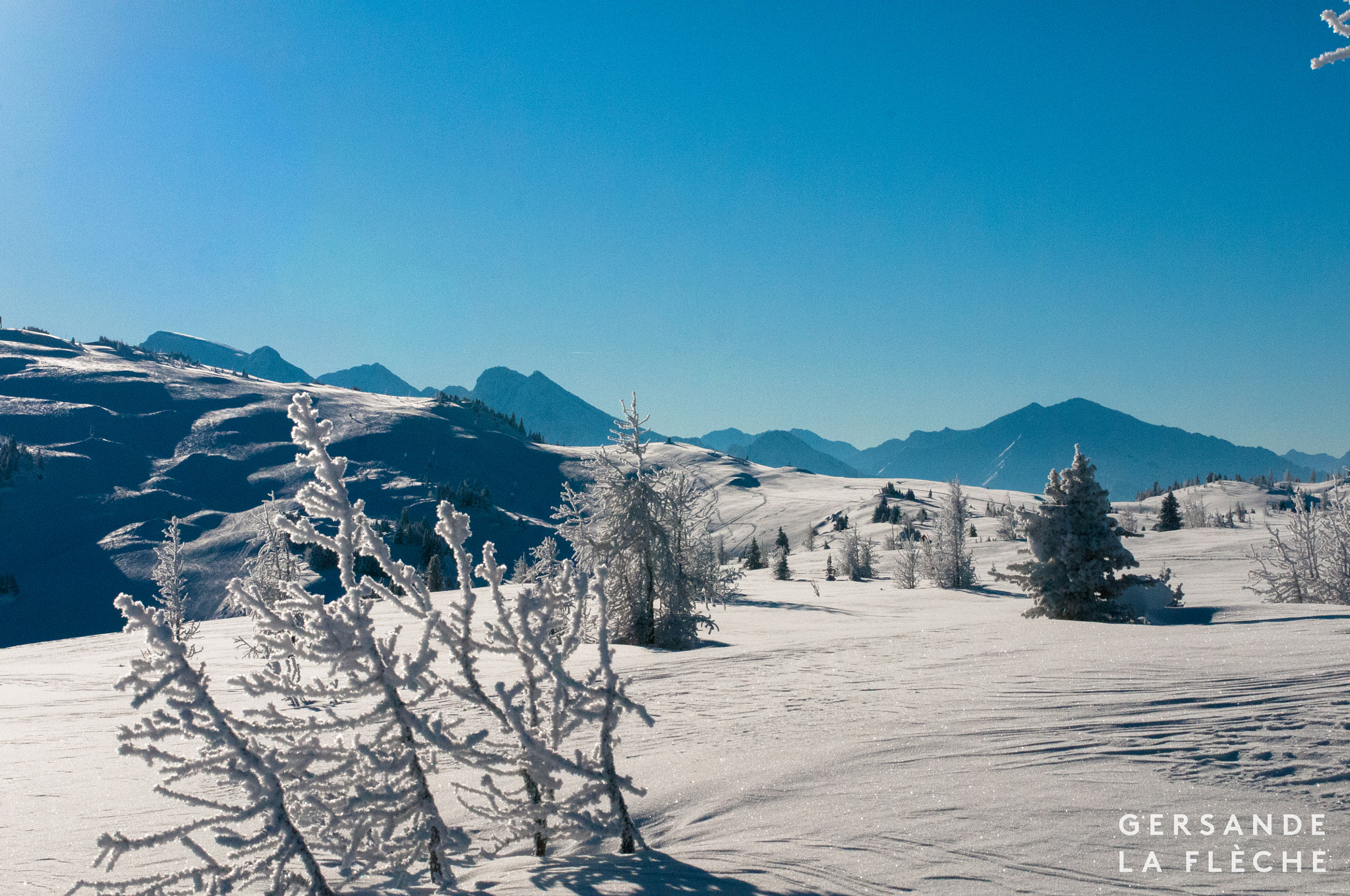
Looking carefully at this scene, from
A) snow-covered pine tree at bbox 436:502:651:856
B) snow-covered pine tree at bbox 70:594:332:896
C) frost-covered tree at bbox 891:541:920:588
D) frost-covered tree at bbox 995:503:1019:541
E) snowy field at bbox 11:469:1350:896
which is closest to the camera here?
snow-covered pine tree at bbox 70:594:332:896

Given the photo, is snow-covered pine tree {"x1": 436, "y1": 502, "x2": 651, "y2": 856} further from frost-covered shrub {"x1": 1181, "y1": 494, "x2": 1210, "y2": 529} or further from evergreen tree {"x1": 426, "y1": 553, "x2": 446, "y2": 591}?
frost-covered shrub {"x1": 1181, "y1": 494, "x2": 1210, "y2": 529}

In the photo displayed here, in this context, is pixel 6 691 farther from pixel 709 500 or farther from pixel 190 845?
pixel 709 500

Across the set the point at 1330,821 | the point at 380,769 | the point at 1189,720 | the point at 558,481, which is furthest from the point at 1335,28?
the point at 558,481

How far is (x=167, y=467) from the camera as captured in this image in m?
83.6

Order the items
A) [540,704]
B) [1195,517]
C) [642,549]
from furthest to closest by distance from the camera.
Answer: [1195,517] < [642,549] < [540,704]

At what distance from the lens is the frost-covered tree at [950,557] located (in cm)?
2745

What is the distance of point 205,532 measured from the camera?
67938mm

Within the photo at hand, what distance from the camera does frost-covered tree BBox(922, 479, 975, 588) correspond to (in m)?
27.5

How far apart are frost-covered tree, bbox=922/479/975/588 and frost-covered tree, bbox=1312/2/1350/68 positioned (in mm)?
26085

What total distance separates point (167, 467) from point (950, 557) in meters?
92.5

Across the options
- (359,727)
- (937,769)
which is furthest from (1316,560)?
(359,727)

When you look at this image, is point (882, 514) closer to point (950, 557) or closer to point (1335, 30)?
point (950, 557)

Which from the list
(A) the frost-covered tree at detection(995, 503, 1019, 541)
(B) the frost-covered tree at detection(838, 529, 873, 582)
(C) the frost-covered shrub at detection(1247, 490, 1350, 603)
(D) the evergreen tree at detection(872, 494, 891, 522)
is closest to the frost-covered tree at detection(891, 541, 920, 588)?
(B) the frost-covered tree at detection(838, 529, 873, 582)

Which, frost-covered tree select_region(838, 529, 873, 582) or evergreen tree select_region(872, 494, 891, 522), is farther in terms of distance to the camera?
evergreen tree select_region(872, 494, 891, 522)
